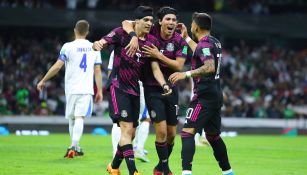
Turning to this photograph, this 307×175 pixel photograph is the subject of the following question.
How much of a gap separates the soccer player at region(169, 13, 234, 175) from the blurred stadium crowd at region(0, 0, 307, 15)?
20827 millimetres

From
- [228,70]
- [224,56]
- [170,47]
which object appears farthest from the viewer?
[224,56]

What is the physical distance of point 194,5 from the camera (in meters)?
36.9

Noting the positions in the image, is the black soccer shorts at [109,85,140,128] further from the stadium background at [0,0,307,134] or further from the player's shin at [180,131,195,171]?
the stadium background at [0,0,307,134]

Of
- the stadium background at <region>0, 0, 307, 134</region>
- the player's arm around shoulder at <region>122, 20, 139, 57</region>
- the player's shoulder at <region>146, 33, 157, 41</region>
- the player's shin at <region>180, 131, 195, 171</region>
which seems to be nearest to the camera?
the player's shin at <region>180, 131, 195, 171</region>

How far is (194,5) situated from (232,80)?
14.2ft

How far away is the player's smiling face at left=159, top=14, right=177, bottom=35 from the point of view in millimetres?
12266

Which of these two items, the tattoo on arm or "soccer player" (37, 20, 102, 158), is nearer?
the tattoo on arm

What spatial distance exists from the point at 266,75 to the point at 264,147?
51.0ft

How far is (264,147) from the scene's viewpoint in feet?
69.2

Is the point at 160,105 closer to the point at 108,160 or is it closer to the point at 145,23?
the point at 145,23

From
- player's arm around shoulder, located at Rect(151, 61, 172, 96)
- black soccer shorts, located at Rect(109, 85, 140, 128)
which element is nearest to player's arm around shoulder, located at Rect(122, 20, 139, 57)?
player's arm around shoulder, located at Rect(151, 61, 172, 96)

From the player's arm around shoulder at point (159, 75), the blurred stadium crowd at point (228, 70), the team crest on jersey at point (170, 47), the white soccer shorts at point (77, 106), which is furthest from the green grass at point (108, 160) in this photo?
the blurred stadium crowd at point (228, 70)

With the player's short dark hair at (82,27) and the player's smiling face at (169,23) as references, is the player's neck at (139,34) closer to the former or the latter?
the player's smiling face at (169,23)

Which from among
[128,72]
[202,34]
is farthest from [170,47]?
[128,72]
